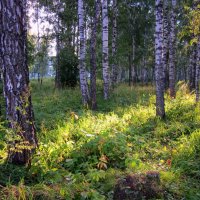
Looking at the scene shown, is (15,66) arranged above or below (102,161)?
above

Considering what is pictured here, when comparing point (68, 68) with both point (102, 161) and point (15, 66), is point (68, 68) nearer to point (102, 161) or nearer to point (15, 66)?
point (15, 66)

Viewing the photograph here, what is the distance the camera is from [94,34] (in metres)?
11.5

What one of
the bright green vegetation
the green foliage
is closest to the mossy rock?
the bright green vegetation

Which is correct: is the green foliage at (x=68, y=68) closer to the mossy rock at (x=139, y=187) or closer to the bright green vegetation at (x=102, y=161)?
the bright green vegetation at (x=102, y=161)

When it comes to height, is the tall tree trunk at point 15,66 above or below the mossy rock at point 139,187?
above

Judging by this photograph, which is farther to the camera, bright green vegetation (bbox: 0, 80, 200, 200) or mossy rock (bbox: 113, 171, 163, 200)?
bright green vegetation (bbox: 0, 80, 200, 200)

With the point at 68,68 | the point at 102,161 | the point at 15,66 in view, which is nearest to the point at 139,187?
the point at 102,161

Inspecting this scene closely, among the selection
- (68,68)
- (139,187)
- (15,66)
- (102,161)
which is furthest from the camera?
(68,68)

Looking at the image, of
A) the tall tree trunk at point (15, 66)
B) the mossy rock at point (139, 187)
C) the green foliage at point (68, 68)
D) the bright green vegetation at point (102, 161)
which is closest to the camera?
the mossy rock at point (139, 187)

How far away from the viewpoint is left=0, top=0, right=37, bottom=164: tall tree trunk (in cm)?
442

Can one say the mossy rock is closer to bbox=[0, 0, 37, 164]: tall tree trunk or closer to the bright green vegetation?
the bright green vegetation

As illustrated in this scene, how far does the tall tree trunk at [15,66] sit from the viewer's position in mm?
4418

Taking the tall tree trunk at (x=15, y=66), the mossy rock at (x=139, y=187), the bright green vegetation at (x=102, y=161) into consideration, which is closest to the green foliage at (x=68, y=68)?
the bright green vegetation at (x=102, y=161)

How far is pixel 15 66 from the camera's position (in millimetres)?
4523
